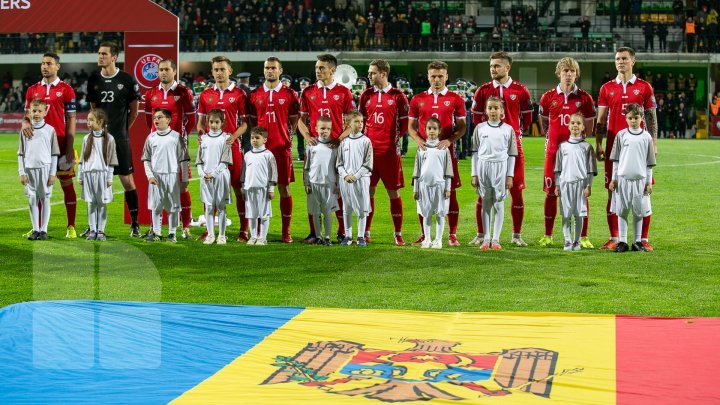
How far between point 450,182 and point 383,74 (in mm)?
1480

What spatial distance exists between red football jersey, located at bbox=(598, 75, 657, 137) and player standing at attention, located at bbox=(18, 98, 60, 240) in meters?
6.38

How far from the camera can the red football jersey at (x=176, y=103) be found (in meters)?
12.8

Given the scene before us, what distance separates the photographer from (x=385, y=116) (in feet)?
40.2

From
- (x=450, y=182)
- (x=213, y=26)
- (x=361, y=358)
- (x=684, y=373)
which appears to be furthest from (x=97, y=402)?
Result: (x=213, y=26)

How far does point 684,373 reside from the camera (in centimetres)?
627

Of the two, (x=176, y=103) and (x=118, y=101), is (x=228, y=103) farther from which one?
(x=118, y=101)

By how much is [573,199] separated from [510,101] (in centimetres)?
134

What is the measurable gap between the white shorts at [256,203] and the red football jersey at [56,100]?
2.49m

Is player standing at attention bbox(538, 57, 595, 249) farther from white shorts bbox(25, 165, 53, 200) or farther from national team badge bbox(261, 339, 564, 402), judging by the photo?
white shorts bbox(25, 165, 53, 200)

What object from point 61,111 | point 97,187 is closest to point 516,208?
point 97,187

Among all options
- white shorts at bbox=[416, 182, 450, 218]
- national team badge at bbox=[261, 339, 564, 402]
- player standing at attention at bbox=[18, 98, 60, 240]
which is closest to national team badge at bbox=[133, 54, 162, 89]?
player standing at attention at bbox=[18, 98, 60, 240]

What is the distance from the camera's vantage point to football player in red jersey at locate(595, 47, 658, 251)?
1175 cm

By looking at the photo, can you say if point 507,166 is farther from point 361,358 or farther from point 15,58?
point 15,58

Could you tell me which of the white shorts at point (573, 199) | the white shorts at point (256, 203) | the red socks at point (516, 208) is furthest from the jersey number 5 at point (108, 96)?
the white shorts at point (573, 199)
